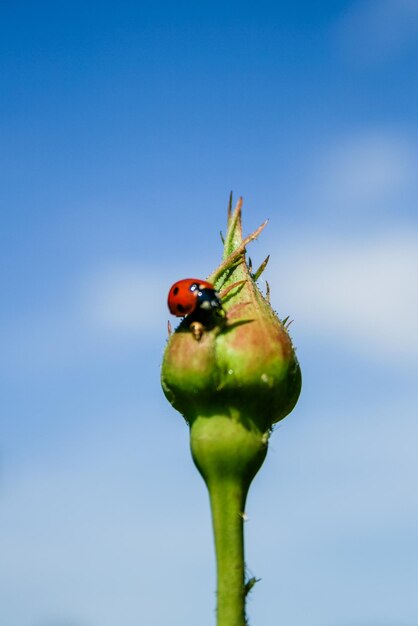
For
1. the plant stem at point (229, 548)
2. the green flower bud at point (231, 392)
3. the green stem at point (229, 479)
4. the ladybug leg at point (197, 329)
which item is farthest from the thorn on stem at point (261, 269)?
the plant stem at point (229, 548)

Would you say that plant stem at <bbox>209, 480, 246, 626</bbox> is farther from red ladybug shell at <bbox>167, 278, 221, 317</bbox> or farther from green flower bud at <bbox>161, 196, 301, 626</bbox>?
red ladybug shell at <bbox>167, 278, 221, 317</bbox>

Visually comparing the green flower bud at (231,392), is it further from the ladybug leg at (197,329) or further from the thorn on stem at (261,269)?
the thorn on stem at (261,269)

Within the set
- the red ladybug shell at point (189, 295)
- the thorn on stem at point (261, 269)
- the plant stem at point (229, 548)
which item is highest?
the thorn on stem at point (261, 269)

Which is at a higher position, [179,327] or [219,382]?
[179,327]

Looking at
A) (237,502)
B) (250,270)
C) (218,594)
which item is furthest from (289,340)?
(218,594)

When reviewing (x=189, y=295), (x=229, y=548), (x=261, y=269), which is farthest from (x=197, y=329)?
(x=229, y=548)

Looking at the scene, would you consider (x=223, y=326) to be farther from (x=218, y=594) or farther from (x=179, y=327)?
(x=218, y=594)
